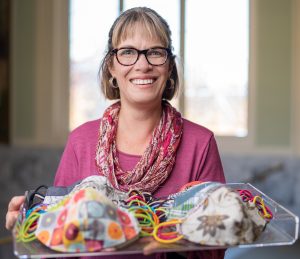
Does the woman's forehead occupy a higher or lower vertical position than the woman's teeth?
higher

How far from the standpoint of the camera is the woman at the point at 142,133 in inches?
45.2

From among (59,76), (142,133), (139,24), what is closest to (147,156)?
(142,133)

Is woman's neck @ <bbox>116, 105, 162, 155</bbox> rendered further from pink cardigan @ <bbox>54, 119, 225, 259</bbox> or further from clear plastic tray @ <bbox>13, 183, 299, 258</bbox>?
clear plastic tray @ <bbox>13, 183, 299, 258</bbox>

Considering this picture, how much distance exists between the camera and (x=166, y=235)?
897 millimetres

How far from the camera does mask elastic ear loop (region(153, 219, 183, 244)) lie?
0.88m

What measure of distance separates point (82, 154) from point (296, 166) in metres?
2.74

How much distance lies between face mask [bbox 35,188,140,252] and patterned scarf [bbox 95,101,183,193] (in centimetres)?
24

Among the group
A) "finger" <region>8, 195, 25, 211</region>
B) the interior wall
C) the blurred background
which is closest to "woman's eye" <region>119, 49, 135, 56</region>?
→ "finger" <region>8, 195, 25, 211</region>

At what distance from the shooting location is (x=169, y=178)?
118 cm

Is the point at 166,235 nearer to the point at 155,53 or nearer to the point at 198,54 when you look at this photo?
the point at 155,53

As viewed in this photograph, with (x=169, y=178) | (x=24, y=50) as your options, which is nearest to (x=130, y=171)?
(x=169, y=178)

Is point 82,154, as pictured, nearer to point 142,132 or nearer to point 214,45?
point 142,132

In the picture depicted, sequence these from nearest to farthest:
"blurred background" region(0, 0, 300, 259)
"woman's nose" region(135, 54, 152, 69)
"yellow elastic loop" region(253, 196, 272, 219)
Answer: "yellow elastic loop" region(253, 196, 272, 219)
"woman's nose" region(135, 54, 152, 69)
"blurred background" region(0, 0, 300, 259)

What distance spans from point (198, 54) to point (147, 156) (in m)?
2.82
